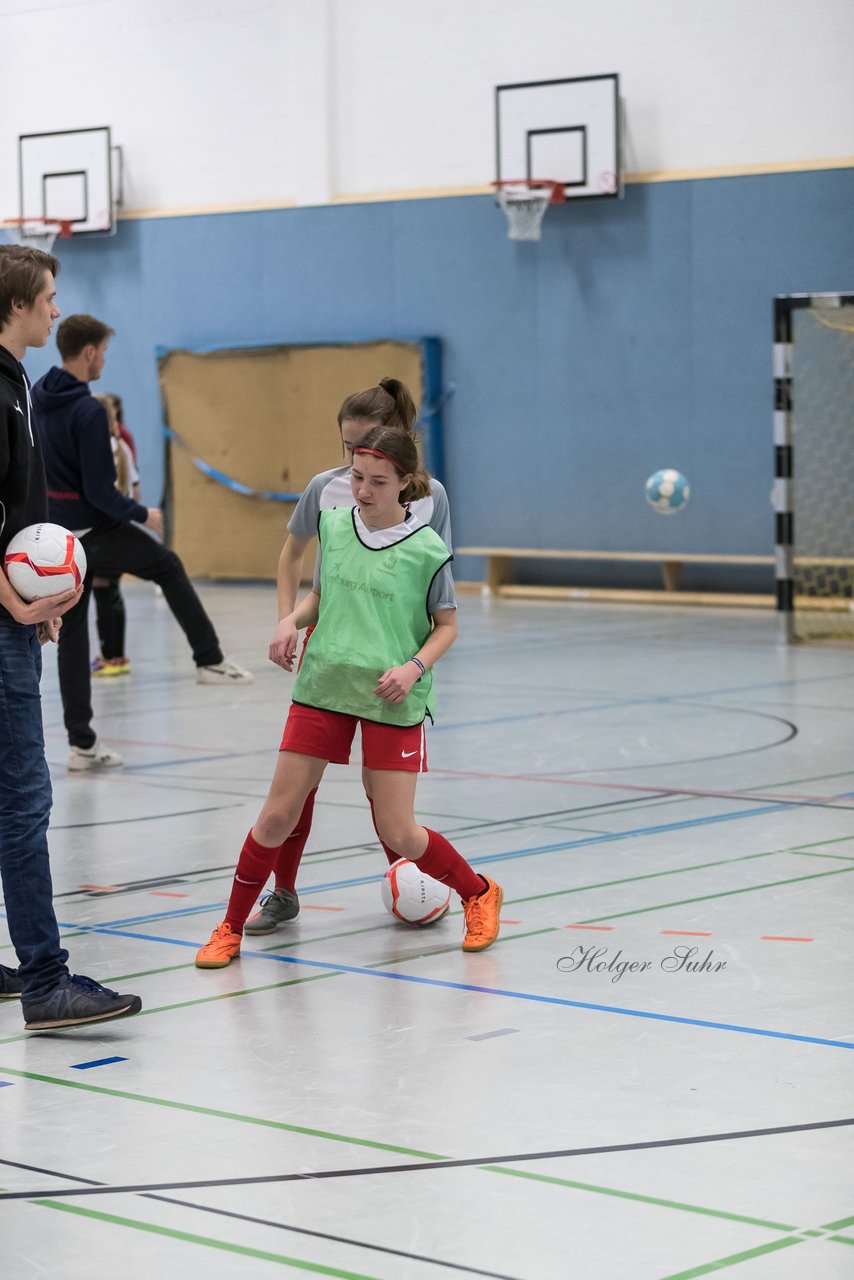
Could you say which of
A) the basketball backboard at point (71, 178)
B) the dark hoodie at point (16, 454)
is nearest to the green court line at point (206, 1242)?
the dark hoodie at point (16, 454)

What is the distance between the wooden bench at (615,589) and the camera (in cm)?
1775

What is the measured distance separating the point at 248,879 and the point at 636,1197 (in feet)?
6.75

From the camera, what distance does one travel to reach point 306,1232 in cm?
326

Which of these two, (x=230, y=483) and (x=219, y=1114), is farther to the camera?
(x=230, y=483)

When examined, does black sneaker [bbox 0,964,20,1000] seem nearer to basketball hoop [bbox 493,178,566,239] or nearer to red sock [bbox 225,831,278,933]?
red sock [bbox 225,831,278,933]

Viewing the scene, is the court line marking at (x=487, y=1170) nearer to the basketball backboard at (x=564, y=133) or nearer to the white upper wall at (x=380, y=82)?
the white upper wall at (x=380, y=82)

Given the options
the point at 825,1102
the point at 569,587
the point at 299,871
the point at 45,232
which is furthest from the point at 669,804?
the point at 45,232

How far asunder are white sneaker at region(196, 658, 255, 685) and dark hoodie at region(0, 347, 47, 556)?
23.2 ft

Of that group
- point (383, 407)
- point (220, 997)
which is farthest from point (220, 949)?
point (383, 407)

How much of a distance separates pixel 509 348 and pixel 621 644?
18.4ft

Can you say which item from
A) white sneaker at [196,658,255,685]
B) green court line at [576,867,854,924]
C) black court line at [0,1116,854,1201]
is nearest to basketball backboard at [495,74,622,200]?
Result: white sneaker at [196,658,255,685]

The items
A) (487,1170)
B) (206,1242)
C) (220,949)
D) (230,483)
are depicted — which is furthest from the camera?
(230,483)

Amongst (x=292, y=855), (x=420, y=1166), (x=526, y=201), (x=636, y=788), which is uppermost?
(x=526, y=201)

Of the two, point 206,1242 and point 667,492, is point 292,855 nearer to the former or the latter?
point 206,1242
